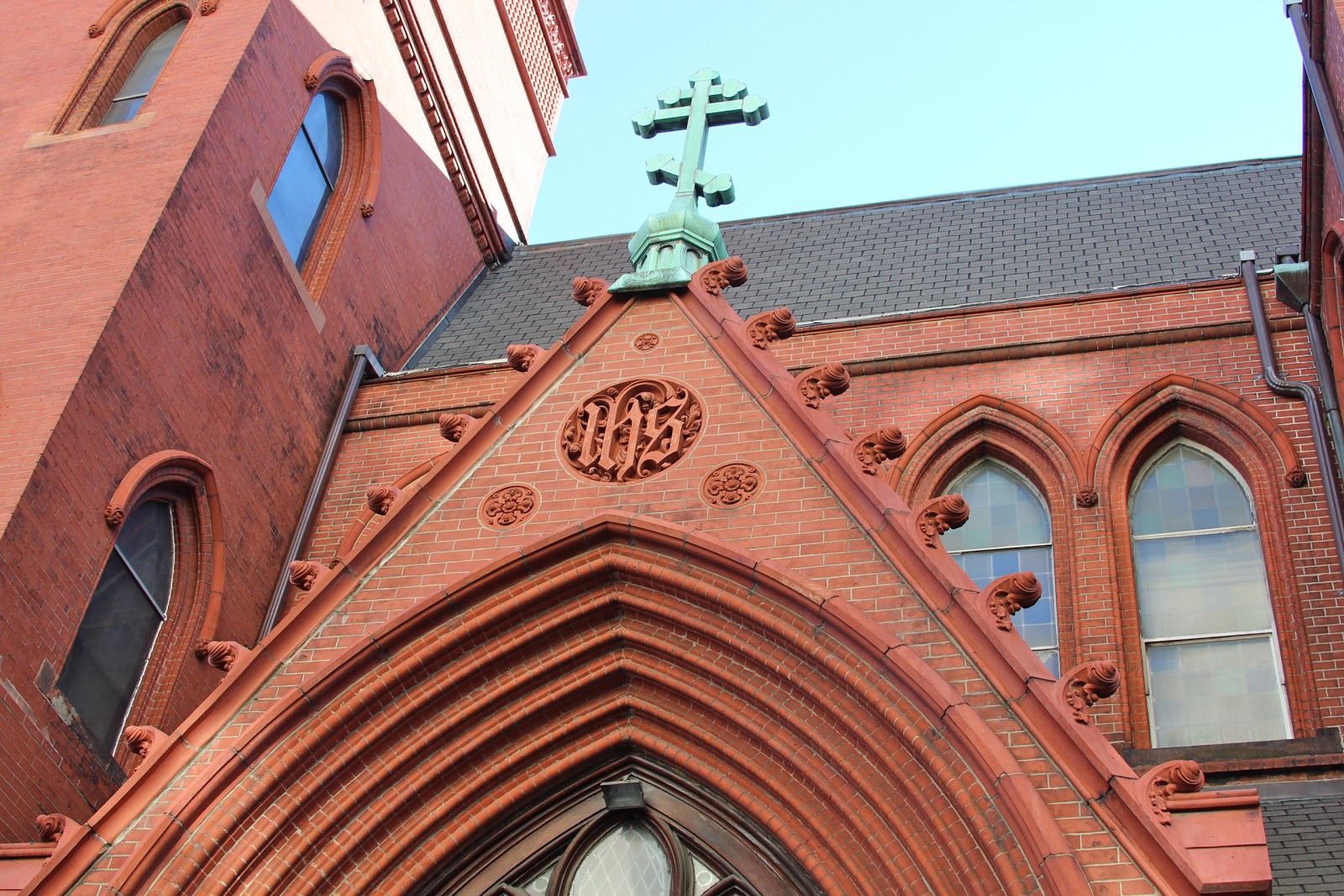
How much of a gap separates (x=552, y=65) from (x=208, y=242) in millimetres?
13295

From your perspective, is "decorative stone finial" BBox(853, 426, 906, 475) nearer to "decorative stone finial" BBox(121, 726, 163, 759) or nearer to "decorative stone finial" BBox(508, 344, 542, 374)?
"decorative stone finial" BBox(508, 344, 542, 374)

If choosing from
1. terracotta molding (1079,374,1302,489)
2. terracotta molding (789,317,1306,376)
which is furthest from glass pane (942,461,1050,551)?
terracotta molding (789,317,1306,376)

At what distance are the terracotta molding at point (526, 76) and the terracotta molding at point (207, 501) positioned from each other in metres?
11.3

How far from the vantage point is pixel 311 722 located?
9141 millimetres

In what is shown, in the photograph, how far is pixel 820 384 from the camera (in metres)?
9.81

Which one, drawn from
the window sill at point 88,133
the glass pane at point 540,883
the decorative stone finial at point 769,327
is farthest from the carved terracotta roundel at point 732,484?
the window sill at point 88,133

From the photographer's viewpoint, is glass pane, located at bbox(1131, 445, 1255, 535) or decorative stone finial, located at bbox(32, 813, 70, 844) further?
glass pane, located at bbox(1131, 445, 1255, 535)

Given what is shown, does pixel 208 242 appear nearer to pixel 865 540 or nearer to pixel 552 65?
pixel 865 540

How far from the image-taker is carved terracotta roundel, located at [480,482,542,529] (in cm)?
982

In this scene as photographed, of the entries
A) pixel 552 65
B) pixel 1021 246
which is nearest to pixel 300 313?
pixel 1021 246

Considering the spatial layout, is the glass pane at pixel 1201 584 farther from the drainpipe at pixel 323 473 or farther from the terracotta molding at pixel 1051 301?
the drainpipe at pixel 323 473

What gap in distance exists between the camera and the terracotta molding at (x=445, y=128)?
18.0m

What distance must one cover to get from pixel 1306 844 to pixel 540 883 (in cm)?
415

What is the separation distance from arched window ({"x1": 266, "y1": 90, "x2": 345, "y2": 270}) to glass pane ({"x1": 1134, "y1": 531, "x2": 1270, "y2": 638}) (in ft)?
26.2
